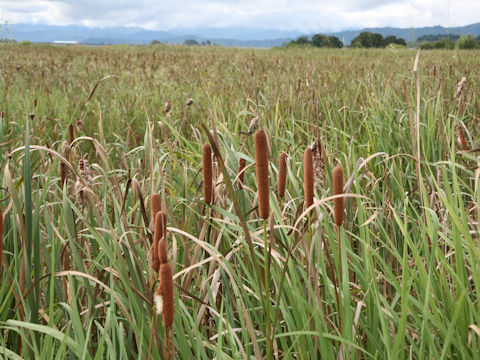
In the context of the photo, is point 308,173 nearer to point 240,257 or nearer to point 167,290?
point 167,290

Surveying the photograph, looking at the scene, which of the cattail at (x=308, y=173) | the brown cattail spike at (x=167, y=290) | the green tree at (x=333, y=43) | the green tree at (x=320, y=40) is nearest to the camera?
the brown cattail spike at (x=167, y=290)

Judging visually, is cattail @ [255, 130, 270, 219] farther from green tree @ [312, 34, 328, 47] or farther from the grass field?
green tree @ [312, 34, 328, 47]

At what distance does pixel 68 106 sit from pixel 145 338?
396 cm

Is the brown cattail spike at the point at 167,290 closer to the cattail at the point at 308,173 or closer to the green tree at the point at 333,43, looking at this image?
the cattail at the point at 308,173

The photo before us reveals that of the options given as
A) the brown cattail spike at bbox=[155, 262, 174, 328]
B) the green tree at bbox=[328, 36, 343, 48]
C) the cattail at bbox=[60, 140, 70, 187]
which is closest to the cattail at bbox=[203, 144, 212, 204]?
the brown cattail spike at bbox=[155, 262, 174, 328]

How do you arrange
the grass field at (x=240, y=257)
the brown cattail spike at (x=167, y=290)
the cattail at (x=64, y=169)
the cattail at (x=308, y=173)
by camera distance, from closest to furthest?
the brown cattail spike at (x=167, y=290)
the cattail at (x=308, y=173)
the grass field at (x=240, y=257)
the cattail at (x=64, y=169)

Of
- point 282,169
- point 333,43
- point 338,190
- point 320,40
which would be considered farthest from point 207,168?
point 320,40

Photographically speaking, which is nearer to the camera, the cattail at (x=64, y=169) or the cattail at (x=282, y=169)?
the cattail at (x=282, y=169)

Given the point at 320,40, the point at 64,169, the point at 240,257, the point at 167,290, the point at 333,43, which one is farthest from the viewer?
the point at 320,40

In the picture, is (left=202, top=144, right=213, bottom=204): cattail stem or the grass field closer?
(left=202, top=144, right=213, bottom=204): cattail stem

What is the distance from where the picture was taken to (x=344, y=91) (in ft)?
13.6

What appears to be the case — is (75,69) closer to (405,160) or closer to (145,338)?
(405,160)

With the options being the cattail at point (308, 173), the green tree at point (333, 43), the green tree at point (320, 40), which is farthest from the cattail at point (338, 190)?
the green tree at point (320, 40)

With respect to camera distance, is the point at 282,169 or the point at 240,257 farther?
the point at 240,257
